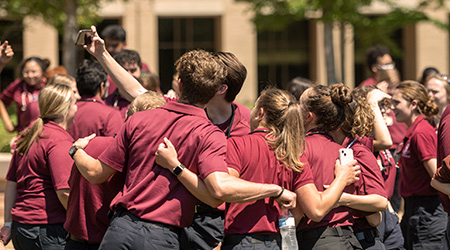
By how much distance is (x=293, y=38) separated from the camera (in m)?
27.4

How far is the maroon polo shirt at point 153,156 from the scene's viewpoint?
4.12 metres

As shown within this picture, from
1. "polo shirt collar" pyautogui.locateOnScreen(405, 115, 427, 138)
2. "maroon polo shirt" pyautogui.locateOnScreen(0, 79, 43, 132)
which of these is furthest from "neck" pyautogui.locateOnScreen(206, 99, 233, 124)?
"maroon polo shirt" pyautogui.locateOnScreen(0, 79, 43, 132)

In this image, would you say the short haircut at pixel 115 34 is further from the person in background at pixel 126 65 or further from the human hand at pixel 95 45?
the human hand at pixel 95 45

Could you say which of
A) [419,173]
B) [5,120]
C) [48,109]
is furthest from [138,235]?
[5,120]

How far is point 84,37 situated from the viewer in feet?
17.3

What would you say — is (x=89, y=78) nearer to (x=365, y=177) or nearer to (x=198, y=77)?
(x=198, y=77)

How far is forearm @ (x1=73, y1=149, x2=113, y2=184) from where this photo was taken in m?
4.28

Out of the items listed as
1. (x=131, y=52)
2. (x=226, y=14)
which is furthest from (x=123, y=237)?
(x=226, y=14)

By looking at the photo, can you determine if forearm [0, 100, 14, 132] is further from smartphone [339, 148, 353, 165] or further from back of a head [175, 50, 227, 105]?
smartphone [339, 148, 353, 165]

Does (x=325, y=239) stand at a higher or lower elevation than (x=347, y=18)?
lower

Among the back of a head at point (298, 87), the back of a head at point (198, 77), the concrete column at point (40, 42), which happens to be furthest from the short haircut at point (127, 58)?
the concrete column at point (40, 42)

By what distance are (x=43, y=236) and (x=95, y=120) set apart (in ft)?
4.97

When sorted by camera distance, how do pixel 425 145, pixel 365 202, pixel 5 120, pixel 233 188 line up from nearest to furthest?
pixel 233 188, pixel 365 202, pixel 425 145, pixel 5 120

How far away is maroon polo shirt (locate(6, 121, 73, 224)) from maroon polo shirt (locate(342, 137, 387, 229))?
82.5 inches
